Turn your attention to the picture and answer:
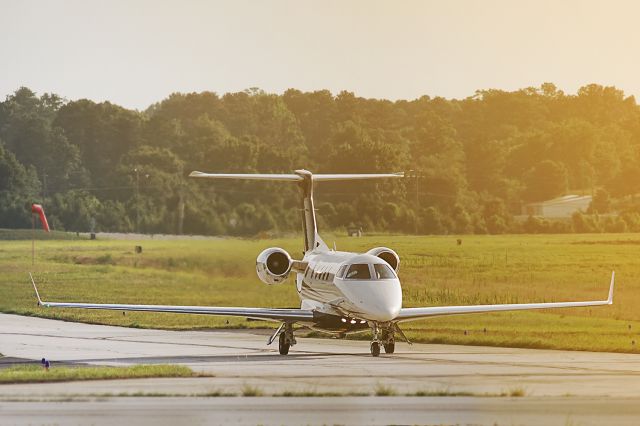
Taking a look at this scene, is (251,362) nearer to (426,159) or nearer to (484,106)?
(426,159)

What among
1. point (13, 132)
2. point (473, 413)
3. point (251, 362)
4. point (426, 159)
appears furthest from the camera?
point (13, 132)

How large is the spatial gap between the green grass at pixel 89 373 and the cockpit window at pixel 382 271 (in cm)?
702

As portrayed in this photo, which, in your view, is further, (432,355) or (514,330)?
(514,330)

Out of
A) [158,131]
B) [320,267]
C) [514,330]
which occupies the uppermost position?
[158,131]

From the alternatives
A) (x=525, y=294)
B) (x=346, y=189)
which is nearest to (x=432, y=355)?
(x=525, y=294)

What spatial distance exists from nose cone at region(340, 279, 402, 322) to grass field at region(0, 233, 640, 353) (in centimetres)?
841

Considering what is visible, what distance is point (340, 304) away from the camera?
128 feet

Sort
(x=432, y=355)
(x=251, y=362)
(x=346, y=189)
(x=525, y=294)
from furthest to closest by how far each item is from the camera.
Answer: (x=346, y=189), (x=525, y=294), (x=432, y=355), (x=251, y=362)

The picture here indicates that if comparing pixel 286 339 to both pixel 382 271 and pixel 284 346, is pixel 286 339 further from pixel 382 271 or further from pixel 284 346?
pixel 382 271

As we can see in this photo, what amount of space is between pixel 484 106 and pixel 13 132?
4238 cm

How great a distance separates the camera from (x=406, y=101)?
4439 inches

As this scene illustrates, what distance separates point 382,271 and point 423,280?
31088 millimetres

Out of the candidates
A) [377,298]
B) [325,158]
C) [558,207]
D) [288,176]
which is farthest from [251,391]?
[558,207]

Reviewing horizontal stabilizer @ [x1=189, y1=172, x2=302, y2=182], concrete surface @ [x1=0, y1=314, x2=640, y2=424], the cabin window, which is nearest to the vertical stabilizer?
horizontal stabilizer @ [x1=189, y1=172, x2=302, y2=182]
